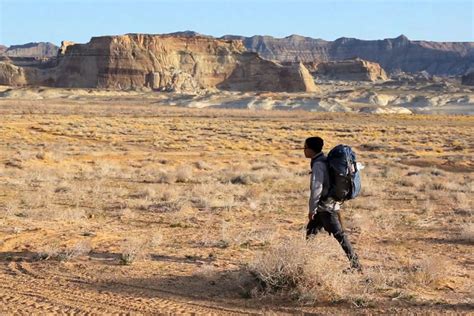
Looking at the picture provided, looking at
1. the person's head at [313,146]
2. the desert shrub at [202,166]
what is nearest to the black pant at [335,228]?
the person's head at [313,146]

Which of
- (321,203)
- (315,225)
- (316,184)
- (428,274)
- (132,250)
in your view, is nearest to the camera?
(316,184)

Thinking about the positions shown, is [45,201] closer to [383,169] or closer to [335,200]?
[335,200]

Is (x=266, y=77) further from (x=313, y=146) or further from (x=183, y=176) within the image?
(x=313, y=146)

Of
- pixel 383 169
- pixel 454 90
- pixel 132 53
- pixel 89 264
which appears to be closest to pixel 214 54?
pixel 132 53

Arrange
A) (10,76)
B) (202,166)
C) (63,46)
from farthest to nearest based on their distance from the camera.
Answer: (63,46) < (10,76) < (202,166)

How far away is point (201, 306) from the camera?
6.42 meters

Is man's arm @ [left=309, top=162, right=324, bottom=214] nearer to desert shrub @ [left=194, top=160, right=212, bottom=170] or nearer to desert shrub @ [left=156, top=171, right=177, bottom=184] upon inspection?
desert shrub @ [left=156, top=171, right=177, bottom=184]

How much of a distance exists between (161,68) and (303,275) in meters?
140

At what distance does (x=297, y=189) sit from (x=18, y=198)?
7.16 meters

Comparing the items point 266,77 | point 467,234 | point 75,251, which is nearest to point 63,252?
point 75,251

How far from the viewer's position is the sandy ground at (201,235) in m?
6.57

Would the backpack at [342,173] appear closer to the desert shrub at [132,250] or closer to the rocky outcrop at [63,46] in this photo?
the desert shrub at [132,250]

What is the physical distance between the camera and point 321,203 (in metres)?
7.03

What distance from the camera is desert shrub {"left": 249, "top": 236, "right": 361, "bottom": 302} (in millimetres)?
6516
